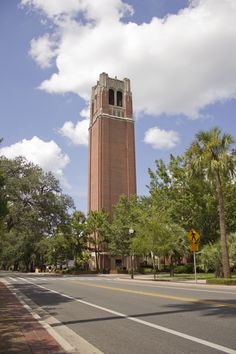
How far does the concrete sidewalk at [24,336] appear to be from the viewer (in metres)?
6.47

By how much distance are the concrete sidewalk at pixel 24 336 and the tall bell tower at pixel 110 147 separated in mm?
61299

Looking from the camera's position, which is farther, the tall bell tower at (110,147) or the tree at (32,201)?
the tall bell tower at (110,147)

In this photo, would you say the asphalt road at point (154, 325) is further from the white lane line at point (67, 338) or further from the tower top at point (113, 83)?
the tower top at point (113, 83)

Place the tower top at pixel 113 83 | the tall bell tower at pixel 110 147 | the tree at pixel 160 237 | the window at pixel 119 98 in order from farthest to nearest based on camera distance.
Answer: the window at pixel 119 98
the tower top at pixel 113 83
the tall bell tower at pixel 110 147
the tree at pixel 160 237

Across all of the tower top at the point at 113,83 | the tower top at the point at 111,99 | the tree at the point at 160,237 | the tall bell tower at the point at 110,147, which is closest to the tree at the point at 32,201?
the tree at the point at 160,237

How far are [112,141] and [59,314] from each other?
222 ft

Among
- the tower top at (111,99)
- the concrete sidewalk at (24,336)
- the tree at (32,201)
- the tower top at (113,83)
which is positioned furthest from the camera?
the tower top at (113,83)

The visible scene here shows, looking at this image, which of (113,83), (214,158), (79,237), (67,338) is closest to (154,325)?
(67,338)

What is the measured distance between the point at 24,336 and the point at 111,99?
79.9 m

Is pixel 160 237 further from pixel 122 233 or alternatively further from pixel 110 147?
pixel 110 147

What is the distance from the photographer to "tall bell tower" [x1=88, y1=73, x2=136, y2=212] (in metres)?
74.4

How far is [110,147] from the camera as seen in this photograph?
77.2 meters

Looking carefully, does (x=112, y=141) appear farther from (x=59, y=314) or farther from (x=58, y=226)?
(x=59, y=314)

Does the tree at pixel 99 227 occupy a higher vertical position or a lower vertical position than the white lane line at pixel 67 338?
higher
